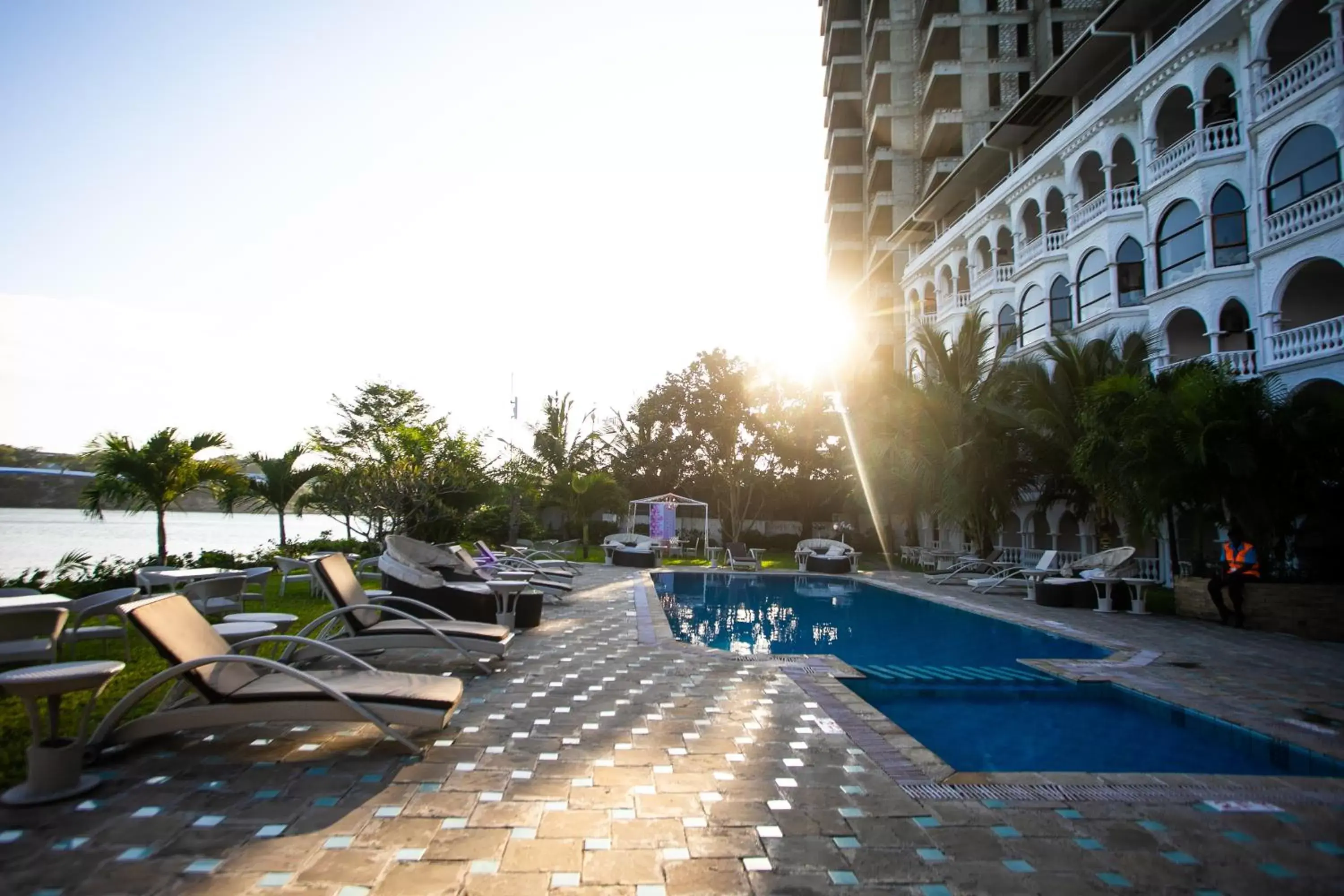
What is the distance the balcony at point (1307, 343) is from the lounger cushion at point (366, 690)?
14.6 meters

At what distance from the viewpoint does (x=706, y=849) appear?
3291mm

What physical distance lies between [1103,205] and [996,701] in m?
15.9

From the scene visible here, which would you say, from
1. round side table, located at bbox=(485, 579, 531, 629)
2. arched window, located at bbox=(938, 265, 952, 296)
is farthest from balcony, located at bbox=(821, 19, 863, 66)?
round side table, located at bbox=(485, 579, 531, 629)

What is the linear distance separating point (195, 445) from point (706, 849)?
45.0 feet

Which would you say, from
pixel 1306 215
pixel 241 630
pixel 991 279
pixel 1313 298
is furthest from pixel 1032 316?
pixel 241 630

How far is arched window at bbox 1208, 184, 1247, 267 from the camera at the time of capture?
48.7 feet

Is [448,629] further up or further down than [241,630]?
further down

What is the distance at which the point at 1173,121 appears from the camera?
17.6m

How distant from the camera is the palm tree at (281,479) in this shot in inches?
759

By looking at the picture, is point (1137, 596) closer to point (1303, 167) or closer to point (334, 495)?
point (1303, 167)

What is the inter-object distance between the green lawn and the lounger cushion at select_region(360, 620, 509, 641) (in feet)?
5.75

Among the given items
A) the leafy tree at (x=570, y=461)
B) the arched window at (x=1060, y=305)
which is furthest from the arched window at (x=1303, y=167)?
the leafy tree at (x=570, y=461)

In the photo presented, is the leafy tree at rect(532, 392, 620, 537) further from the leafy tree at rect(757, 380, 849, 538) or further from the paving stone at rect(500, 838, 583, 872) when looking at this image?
the paving stone at rect(500, 838, 583, 872)

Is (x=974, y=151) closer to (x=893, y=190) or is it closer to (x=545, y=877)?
(x=893, y=190)
